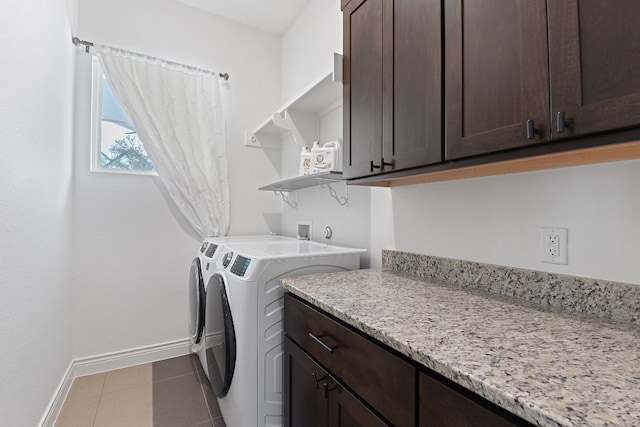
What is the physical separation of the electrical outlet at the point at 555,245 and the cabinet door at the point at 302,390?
833 millimetres

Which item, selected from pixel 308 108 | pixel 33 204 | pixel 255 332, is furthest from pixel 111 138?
pixel 255 332

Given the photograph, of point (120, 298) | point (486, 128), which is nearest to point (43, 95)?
point (120, 298)

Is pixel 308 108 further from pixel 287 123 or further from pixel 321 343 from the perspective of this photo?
pixel 321 343

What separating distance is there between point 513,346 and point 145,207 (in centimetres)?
256

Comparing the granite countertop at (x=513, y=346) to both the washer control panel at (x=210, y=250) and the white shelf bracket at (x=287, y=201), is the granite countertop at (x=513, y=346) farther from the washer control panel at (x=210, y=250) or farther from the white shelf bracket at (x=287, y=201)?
the white shelf bracket at (x=287, y=201)

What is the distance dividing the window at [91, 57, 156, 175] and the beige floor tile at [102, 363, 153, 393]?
1.53 m

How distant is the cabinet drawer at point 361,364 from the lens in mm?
719

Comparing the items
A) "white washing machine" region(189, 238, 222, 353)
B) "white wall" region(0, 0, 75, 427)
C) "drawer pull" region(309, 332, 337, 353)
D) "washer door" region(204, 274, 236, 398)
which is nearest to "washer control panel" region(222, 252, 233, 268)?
"washer door" region(204, 274, 236, 398)

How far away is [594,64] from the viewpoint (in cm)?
64

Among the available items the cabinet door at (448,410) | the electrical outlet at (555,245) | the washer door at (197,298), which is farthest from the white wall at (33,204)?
the electrical outlet at (555,245)

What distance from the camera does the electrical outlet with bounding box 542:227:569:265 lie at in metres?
0.93

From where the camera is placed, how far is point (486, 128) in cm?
84

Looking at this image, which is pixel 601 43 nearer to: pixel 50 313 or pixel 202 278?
pixel 202 278

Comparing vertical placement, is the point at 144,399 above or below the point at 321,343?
below
